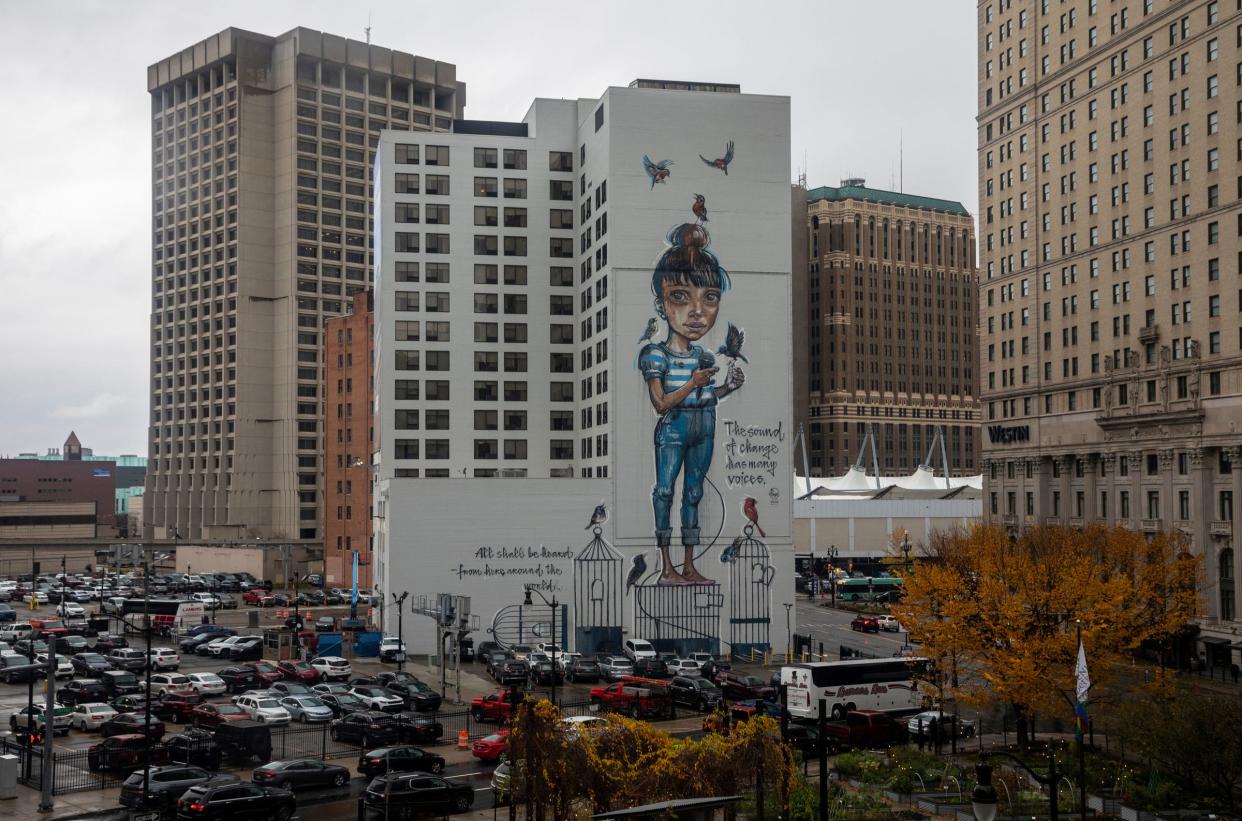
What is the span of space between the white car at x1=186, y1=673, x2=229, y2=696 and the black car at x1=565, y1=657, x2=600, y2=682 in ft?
65.1

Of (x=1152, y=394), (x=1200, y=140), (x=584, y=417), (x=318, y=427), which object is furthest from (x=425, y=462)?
(x=318, y=427)

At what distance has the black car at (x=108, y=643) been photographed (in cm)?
8406

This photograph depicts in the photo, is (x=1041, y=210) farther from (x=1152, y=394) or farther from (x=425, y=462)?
(x=425, y=462)

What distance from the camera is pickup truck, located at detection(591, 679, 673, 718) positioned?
5941cm

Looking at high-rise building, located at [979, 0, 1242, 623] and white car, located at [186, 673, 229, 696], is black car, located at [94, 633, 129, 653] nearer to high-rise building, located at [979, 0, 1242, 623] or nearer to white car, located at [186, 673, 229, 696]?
white car, located at [186, 673, 229, 696]

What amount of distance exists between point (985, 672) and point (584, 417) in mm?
49313

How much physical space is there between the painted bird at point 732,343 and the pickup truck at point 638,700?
3376 centimetres

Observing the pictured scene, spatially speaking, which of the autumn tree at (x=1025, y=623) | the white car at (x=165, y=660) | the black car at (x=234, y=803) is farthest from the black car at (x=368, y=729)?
the white car at (x=165, y=660)

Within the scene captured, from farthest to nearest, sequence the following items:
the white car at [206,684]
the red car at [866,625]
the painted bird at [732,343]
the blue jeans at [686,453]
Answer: the red car at [866,625] < the painted bird at [732,343] < the blue jeans at [686,453] < the white car at [206,684]

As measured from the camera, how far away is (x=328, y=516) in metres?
165

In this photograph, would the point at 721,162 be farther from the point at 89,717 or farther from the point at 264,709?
the point at 89,717

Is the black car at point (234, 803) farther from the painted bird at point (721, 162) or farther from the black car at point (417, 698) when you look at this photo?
the painted bird at point (721, 162)

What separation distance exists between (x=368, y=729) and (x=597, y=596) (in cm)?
3637

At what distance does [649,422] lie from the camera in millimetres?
89250
